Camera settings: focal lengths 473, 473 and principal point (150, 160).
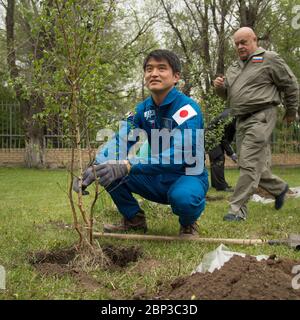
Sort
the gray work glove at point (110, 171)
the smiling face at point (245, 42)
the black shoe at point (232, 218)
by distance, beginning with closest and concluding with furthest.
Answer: the gray work glove at point (110, 171)
the black shoe at point (232, 218)
the smiling face at point (245, 42)

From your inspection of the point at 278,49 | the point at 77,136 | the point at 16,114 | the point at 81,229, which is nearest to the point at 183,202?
the point at 81,229

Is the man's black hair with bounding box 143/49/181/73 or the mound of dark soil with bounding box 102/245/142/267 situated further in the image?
the man's black hair with bounding box 143/49/181/73

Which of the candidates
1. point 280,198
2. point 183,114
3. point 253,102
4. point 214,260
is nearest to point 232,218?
point 280,198

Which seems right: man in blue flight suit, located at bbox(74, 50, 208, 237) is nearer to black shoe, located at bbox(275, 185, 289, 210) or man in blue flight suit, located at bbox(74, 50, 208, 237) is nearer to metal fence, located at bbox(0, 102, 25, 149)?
black shoe, located at bbox(275, 185, 289, 210)

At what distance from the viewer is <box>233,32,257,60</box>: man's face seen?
507cm

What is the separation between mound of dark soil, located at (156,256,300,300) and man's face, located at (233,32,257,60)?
3.12m

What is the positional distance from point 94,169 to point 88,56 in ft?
2.40

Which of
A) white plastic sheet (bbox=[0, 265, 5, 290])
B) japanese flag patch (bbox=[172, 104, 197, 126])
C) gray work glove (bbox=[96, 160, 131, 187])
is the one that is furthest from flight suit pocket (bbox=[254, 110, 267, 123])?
white plastic sheet (bbox=[0, 265, 5, 290])

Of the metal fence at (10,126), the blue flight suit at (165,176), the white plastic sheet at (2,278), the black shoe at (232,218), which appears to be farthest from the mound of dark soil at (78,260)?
the metal fence at (10,126)

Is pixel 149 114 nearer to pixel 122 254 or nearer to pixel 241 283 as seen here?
pixel 122 254

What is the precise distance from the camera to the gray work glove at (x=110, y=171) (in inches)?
123

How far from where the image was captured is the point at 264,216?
16.9 ft

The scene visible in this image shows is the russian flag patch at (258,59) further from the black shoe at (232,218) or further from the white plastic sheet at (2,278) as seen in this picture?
the white plastic sheet at (2,278)

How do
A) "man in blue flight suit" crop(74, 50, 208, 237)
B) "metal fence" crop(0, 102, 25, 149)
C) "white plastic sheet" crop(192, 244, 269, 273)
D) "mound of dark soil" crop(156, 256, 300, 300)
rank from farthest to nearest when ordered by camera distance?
1. "metal fence" crop(0, 102, 25, 149)
2. "man in blue flight suit" crop(74, 50, 208, 237)
3. "white plastic sheet" crop(192, 244, 269, 273)
4. "mound of dark soil" crop(156, 256, 300, 300)
